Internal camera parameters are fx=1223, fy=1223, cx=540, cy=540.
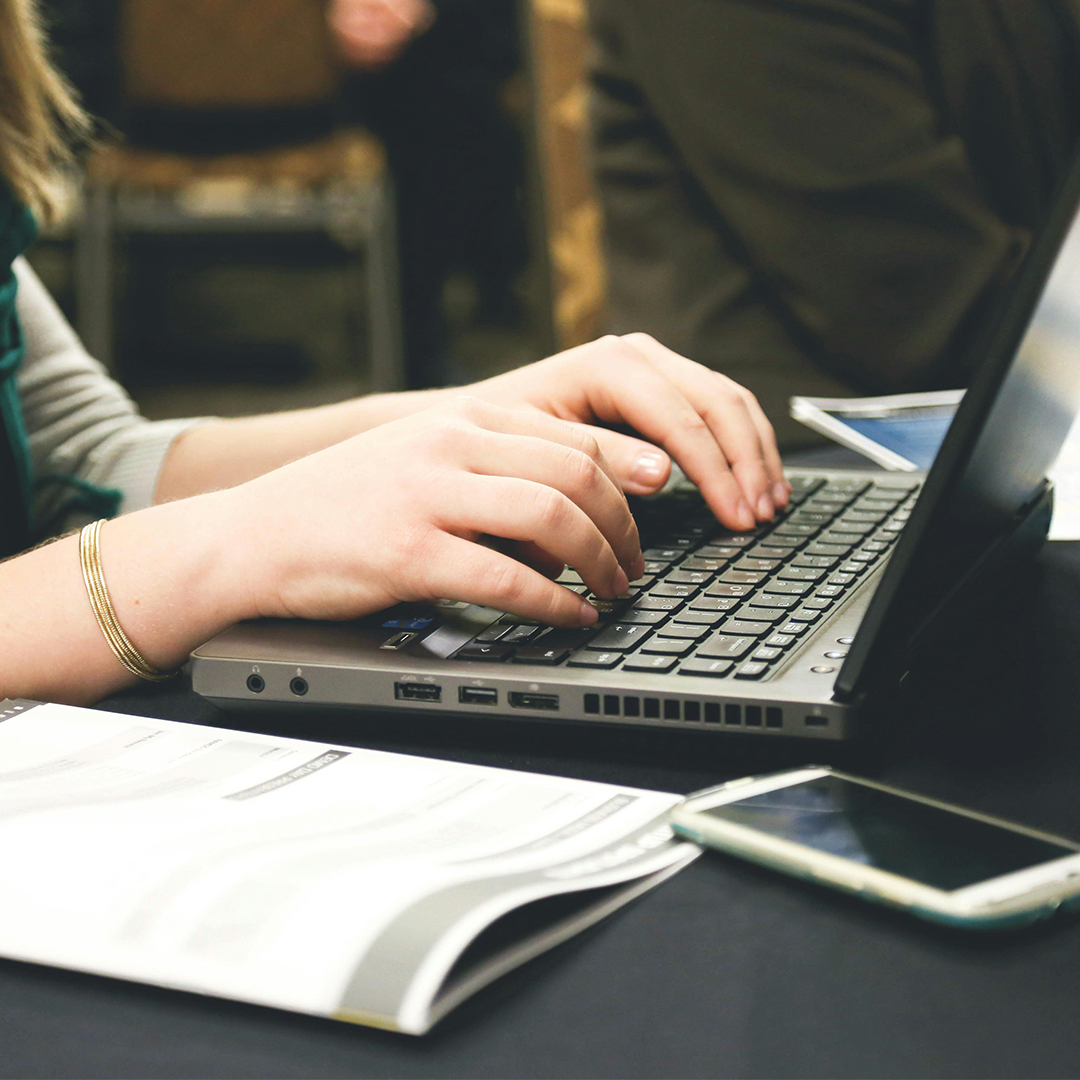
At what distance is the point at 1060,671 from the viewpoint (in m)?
0.52

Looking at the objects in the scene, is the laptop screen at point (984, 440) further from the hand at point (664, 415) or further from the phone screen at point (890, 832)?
the hand at point (664, 415)

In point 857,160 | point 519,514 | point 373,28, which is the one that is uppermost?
point 373,28

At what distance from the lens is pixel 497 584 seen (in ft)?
1.58

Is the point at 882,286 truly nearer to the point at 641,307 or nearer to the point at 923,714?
the point at 641,307

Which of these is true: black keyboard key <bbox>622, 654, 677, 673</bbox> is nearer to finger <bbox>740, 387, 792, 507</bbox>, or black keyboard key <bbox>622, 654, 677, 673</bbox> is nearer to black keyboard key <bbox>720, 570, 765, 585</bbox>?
black keyboard key <bbox>720, 570, 765, 585</bbox>

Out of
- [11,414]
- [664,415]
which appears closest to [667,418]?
[664,415]

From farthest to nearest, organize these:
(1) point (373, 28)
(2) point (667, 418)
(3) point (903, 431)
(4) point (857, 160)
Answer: (1) point (373, 28)
(4) point (857, 160)
(3) point (903, 431)
(2) point (667, 418)

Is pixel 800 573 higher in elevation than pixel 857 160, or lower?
lower

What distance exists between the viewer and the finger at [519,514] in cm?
48

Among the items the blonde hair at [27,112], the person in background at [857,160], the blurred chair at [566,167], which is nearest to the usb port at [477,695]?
the blonde hair at [27,112]

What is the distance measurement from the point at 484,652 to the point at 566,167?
1.37m

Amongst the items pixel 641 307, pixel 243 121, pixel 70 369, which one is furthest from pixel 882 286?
pixel 243 121

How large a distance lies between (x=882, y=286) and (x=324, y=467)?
0.95 m

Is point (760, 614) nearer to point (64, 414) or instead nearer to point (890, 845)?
point (890, 845)
